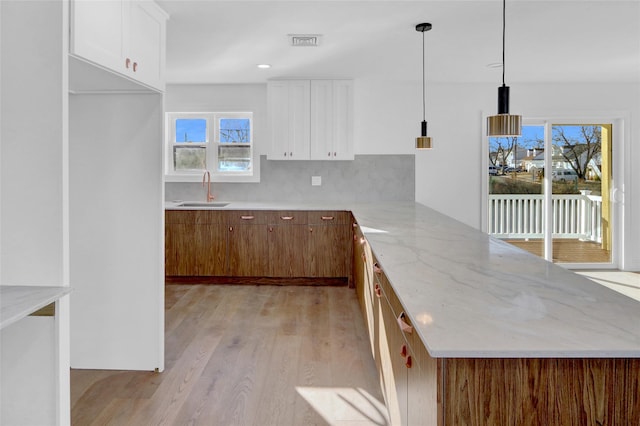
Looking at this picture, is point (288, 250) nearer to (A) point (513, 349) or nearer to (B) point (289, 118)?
(B) point (289, 118)

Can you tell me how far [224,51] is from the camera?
163 inches

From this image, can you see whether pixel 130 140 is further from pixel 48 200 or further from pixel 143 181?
pixel 48 200

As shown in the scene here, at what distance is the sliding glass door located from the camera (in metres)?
5.80

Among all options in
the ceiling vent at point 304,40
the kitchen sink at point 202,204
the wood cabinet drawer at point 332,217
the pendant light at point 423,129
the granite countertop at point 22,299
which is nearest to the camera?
the granite countertop at point 22,299

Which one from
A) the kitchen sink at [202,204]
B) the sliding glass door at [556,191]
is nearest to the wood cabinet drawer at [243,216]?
the kitchen sink at [202,204]

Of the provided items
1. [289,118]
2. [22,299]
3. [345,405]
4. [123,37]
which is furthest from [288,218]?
[22,299]

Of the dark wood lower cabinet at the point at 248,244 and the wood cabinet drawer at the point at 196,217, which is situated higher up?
the wood cabinet drawer at the point at 196,217

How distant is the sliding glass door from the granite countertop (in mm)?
5077

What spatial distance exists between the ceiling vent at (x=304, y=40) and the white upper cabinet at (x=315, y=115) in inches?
56.7

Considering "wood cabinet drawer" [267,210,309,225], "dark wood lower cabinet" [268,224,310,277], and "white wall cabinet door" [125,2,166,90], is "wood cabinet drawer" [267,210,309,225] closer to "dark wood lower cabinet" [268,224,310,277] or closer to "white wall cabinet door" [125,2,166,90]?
"dark wood lower cabinet" [268,224,310,277]

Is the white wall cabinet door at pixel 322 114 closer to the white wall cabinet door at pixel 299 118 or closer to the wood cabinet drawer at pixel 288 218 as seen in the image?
the white wall cabinet door at pixel 299 118

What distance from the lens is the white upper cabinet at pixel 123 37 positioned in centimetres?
195

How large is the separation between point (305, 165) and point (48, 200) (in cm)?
401

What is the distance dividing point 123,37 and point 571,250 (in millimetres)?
5633
